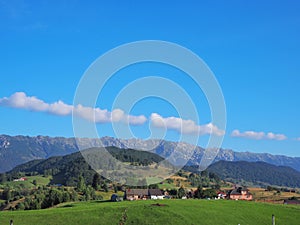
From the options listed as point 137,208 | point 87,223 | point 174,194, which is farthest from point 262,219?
point 174,194

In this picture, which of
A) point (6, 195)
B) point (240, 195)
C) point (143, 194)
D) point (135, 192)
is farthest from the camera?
point (6, 195)

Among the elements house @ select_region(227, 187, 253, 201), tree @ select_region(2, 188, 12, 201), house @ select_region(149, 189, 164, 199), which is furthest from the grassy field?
tree @ select_region(2, 188, 12, 201)

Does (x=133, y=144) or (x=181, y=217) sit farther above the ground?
(x=133, y=144)

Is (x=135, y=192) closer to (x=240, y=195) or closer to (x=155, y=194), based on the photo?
(x=155, y=194)

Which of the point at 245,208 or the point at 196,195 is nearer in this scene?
the point at 245,208

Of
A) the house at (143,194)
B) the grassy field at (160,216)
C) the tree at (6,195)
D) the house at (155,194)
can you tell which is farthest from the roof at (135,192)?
the tree at (6,195)

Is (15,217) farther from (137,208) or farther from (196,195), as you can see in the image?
(196,195)

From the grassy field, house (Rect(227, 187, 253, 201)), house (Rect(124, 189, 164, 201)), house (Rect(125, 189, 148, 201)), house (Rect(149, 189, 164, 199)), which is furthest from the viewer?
house (Rect(227, 187, 253, 201))

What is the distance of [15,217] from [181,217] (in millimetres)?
24644

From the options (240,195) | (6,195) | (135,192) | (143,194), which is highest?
(135,192)

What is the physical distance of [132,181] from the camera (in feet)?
609

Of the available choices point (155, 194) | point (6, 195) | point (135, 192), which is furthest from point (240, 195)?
point (6, 195)

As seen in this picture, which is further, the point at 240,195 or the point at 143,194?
the point at 240,195

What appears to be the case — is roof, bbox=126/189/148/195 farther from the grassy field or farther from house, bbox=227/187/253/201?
the grassy field
